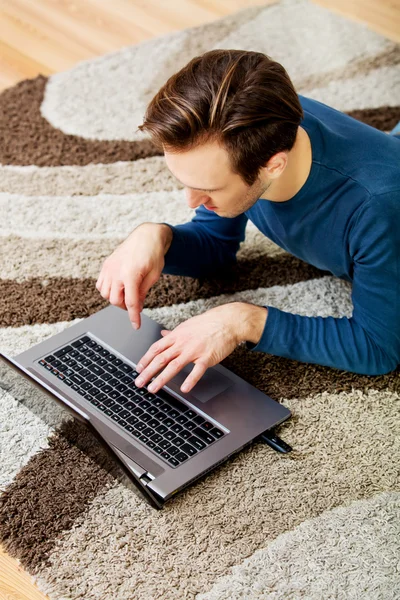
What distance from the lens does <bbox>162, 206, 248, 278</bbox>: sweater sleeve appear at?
1.46m

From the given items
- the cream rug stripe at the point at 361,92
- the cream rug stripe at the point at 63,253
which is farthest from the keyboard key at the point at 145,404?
the cream rug stripe at the point at 361,92

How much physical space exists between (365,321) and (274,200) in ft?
0.80

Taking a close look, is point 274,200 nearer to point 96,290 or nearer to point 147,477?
point 96,290

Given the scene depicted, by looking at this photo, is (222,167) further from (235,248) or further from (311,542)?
(311,542)

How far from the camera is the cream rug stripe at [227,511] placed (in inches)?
41.9

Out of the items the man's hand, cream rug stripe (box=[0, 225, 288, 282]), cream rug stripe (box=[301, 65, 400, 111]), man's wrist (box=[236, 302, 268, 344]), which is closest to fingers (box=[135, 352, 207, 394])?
the man's hand

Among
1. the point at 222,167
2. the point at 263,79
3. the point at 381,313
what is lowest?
the point at 381,313

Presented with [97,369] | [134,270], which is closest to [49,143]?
[134,270]

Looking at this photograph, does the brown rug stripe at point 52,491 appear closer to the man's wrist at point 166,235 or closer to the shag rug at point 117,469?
the shag rug at point 117,469

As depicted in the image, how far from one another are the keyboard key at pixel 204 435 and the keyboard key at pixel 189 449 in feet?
0.08

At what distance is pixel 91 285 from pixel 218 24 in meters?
1.19

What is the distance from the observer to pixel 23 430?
1238 mm

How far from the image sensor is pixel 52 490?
1.16m

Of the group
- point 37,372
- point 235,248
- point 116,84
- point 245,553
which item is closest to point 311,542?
point 245,553
